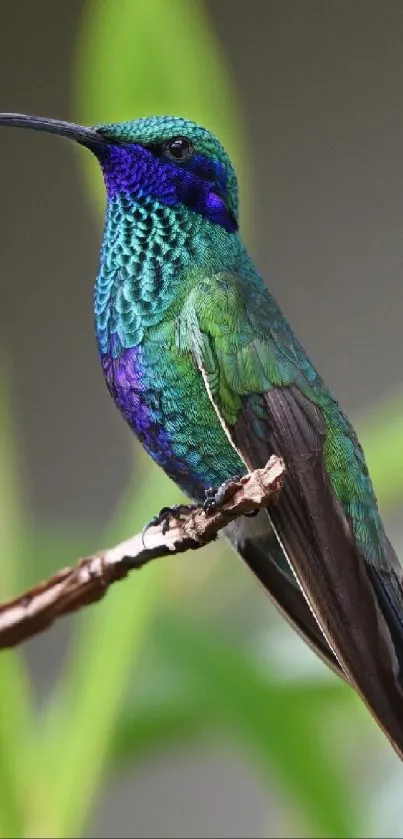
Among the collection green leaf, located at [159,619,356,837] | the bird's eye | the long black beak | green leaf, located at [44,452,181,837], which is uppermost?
the long black beak

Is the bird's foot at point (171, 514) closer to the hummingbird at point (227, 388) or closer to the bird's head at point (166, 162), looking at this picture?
the hummingbird at point (227, 388)

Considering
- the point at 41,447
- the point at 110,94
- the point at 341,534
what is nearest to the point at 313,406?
the point at 341,534

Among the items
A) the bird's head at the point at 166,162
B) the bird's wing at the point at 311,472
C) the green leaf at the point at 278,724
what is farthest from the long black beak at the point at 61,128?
the green leaf at the point at 278,724

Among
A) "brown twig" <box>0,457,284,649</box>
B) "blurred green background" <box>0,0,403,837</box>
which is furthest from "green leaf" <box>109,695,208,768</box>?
"brown twig" <box>0,457,284,649</box>

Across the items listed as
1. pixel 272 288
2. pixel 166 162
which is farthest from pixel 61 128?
pixel 272 288

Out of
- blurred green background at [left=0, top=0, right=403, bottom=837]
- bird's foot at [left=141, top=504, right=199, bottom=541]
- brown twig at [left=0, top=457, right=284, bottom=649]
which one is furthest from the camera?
blurred green background at [left=0, top=0, right=403, bottom=837]

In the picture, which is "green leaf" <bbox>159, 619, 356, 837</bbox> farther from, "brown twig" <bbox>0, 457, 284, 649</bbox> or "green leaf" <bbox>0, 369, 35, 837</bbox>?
"brown twig" <bbox>0, 457, 284, 649</bbox>

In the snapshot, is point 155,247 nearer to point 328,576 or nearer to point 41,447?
point 328,576

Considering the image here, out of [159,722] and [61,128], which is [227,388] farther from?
[159,722]
